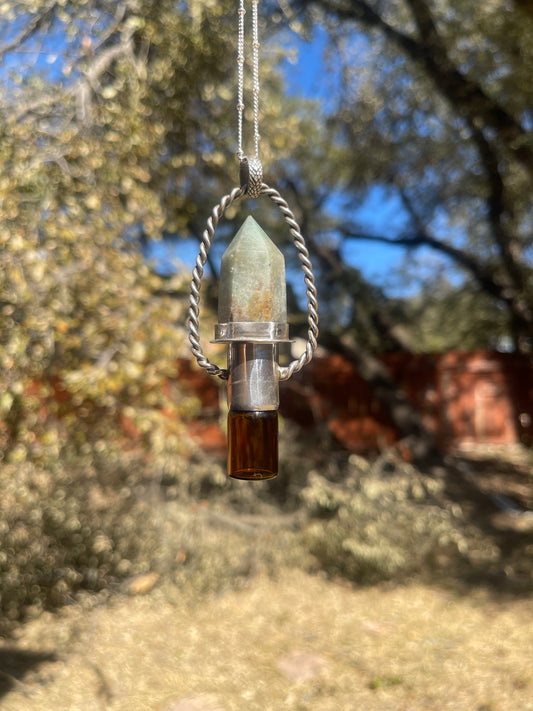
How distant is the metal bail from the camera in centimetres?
133

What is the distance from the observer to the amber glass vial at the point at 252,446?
132 cm

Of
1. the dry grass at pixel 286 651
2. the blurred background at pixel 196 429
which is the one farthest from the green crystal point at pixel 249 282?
the dry grass at pixel 286 651

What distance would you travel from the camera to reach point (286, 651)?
15.1ft

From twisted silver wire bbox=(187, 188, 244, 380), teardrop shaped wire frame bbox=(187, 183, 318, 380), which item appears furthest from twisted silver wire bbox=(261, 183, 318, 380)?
twisted silver wire bbox=(187, 188, 244, 380)

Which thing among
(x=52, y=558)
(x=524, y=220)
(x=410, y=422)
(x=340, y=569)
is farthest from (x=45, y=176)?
(x=524, y=220)

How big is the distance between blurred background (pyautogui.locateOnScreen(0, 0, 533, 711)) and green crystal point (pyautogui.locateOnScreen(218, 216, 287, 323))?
2.28m

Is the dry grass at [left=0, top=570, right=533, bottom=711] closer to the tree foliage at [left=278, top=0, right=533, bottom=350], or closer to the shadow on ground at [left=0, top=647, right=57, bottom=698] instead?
the shadow on ground at [left=0, top=647, right=57, bottom=698]

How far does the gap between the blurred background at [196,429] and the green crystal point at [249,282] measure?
2281 mm

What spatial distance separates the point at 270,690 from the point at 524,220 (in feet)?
23.0

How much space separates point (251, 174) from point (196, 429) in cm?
615

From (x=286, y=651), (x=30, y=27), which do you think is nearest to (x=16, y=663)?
(x=286, y=651)

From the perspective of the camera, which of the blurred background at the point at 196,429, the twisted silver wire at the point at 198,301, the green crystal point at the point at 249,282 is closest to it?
the twisted silver wire at the point at 198,301

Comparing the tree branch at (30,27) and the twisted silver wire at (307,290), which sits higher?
the tree branch at (30,27)

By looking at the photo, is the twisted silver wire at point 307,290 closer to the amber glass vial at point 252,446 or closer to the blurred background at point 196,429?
the amber glass vial at point 252,446
